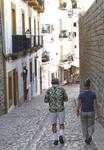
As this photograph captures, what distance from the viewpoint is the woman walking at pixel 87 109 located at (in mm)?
10945

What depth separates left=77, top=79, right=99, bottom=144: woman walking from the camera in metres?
10.9

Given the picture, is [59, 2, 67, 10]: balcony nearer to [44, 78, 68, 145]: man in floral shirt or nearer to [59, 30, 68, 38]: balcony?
[59, 30, 68, 38]: balcony

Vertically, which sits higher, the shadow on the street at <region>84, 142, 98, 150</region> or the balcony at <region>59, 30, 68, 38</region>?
the balcony at <region>59, 30, 68, 38</region>

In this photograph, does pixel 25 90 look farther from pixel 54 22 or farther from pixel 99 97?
pixel 54 22

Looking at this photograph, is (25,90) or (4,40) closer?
(4,40)

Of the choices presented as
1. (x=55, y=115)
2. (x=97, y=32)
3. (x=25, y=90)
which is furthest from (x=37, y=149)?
(x=25, y=90)

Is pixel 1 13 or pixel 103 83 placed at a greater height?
pixel 1 13

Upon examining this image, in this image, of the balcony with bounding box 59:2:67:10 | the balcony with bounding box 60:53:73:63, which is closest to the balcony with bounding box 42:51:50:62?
A: the balcony with bounding box 59:2:67:10

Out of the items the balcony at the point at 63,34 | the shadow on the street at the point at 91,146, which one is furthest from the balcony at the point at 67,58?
the shadow on the street at the point at 91,146

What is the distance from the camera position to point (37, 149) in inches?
425

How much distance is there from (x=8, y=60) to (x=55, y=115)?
1247 cm

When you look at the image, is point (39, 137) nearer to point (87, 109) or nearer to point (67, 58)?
point (87, 109)

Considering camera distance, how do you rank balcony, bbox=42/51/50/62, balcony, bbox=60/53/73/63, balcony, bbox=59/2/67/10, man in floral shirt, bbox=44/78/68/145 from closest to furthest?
1. man in floral shirt, bbox=44/78/68/145
2. balcony, bbox=42/51/50/62
3. balcony, bbox=59/2/67/10
4. balcony, bbox=60/53/73/63

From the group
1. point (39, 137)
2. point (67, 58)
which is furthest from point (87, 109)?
point (67, 58)
